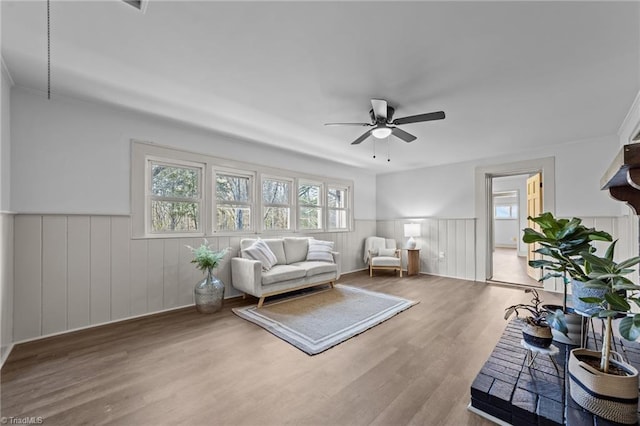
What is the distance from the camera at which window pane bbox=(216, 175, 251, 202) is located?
415 centimetres

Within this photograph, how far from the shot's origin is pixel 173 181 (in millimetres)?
3695

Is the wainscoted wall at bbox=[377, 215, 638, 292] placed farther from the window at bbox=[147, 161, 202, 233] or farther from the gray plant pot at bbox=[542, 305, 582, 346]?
the window at bbox=[147, 161, 202, 233]

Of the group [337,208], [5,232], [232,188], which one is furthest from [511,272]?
[5,232]

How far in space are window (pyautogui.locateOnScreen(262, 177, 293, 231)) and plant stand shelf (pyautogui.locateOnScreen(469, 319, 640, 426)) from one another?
3.66 metres

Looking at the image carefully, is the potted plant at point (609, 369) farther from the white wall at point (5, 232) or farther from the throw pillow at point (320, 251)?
the white wall at point (5, 232)

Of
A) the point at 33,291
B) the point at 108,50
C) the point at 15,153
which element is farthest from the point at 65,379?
the point at 108,50

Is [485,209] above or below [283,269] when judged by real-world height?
above

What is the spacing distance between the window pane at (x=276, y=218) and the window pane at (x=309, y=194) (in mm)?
446

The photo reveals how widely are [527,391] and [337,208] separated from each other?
4.78 metres

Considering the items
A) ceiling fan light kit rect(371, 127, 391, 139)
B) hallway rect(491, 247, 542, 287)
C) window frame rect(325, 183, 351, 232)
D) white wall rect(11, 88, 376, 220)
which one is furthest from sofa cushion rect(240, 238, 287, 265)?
hallway rect(491, 247, 542, 287)

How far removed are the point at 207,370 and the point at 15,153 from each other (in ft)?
9.17

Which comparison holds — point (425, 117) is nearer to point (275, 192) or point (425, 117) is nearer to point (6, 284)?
point (275, 192)

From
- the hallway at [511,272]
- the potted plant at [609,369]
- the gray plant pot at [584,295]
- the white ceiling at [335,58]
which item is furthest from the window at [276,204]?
the hallway at [511,272]

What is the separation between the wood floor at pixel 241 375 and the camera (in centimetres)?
163
